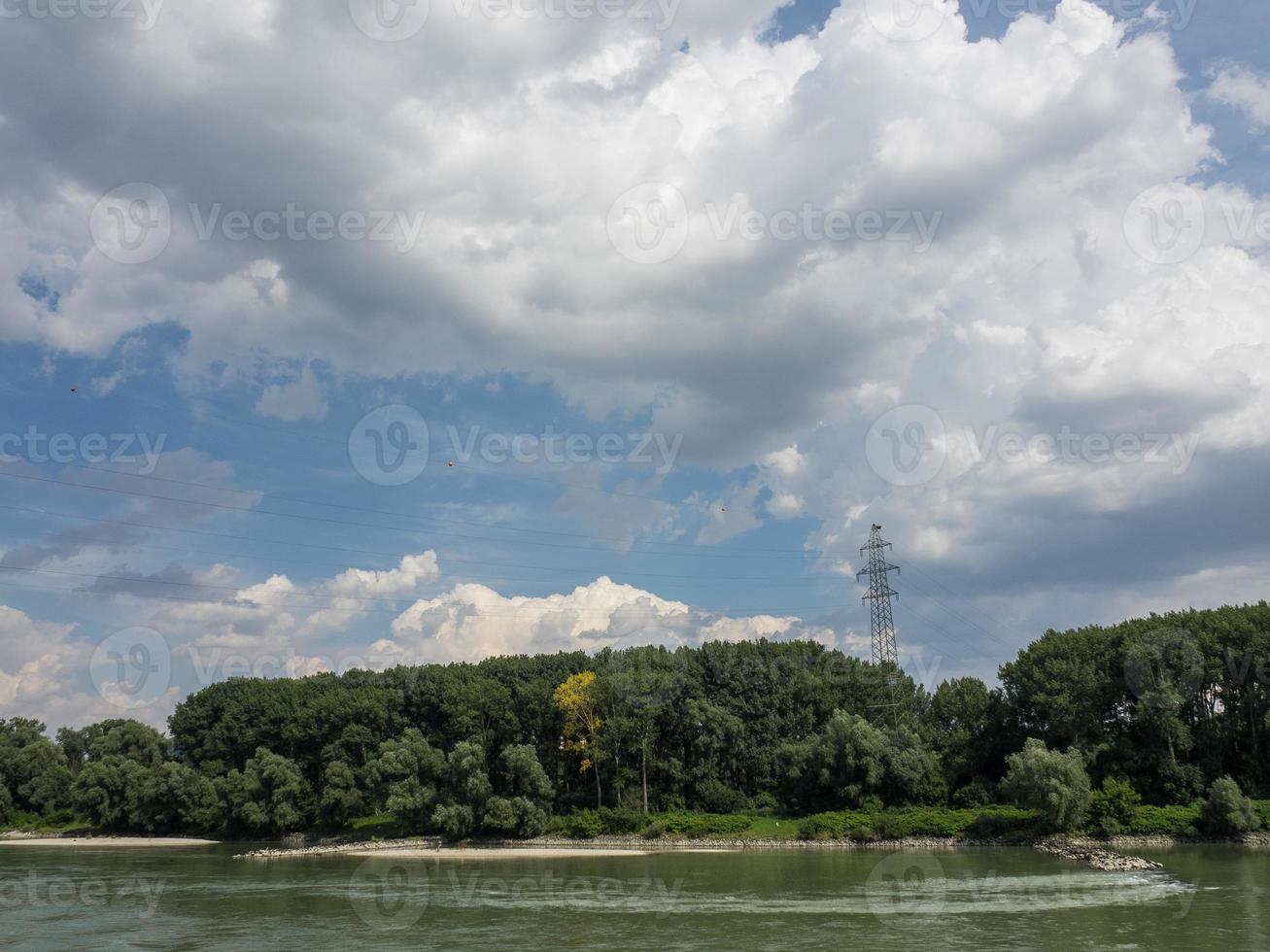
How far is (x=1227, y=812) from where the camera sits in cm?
6875

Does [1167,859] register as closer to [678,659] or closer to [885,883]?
[885,883]

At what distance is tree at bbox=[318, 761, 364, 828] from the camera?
301 feet

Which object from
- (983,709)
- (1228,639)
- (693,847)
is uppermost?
(1228,639)

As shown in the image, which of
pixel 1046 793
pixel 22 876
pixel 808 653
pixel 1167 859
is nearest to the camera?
pixel 1167 859

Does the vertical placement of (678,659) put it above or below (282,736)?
above

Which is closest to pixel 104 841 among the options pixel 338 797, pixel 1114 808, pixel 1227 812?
pixel 338 797

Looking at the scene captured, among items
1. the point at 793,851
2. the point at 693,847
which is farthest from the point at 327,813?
the point at 793,851

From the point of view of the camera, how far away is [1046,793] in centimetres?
7006

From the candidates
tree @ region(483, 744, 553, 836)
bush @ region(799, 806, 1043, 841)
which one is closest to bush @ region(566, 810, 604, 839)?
tree @ region(483, 744, 553, 836)

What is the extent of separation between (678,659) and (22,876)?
56.7 m

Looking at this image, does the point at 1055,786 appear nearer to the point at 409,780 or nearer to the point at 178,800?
the point at 409,780

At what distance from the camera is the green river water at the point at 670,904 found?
36969 mm

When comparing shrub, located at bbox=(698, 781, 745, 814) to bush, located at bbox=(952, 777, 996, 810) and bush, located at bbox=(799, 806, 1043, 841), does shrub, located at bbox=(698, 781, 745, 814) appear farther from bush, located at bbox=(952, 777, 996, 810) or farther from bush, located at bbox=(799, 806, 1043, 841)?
bush, located at bbox=(952, 777, 996, 810)

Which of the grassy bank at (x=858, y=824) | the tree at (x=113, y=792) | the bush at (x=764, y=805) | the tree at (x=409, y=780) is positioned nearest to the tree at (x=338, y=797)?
the tree at (x=409, y=780)
